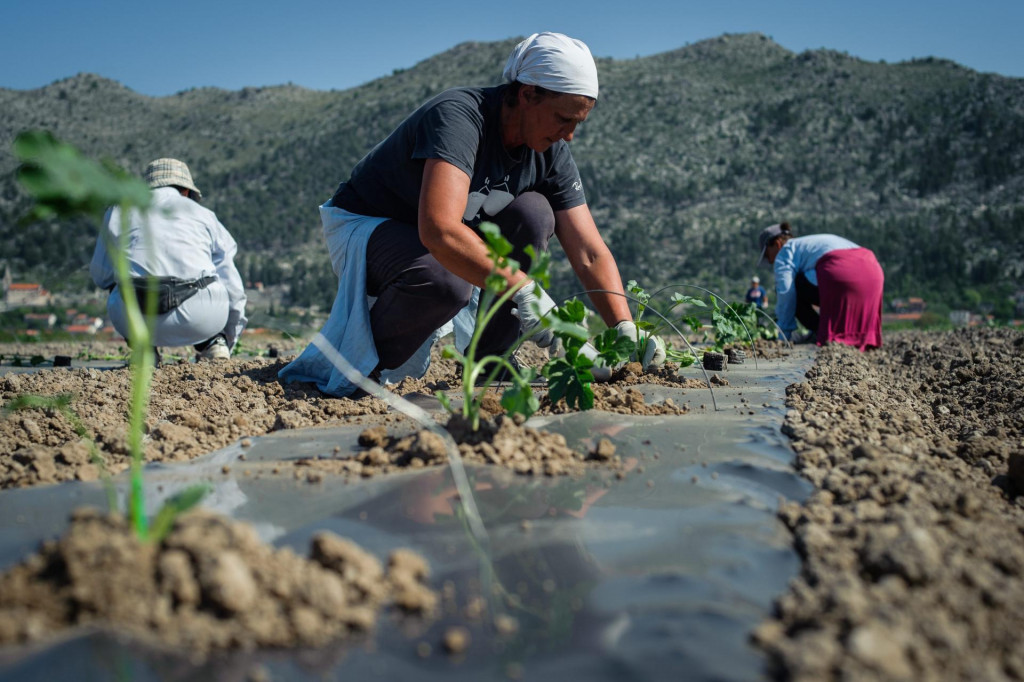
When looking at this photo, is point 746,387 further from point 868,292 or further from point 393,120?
point 393,120

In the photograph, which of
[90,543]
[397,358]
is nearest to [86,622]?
[90,543]

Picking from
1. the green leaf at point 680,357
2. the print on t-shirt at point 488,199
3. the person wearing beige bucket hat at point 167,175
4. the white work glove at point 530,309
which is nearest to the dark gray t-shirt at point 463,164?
the print on t-shirt at point 488,199

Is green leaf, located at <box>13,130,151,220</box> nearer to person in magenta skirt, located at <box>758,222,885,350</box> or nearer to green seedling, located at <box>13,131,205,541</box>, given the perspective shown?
green seedling, located at <box>13,131,205,541</box>

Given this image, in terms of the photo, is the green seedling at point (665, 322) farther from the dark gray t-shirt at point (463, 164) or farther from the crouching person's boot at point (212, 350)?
the crouching person's boot at point (212, 350)

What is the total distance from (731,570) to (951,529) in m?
0.42

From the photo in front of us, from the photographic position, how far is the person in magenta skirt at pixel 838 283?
566 cm

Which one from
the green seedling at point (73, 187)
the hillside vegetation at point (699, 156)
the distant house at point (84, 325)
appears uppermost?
the hillside vegetation at point (699, 156)

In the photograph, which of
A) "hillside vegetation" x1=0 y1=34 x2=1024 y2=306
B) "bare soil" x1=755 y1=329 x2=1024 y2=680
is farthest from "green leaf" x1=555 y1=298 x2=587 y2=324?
"hillside vegetation" x1=0 y1=34 x2=1024 y2=306

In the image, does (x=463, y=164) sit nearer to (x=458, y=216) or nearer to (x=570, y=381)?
(x=458, y=216)

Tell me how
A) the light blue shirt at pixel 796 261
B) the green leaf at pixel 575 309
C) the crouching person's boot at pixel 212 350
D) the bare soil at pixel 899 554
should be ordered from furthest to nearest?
1. the light blue shirt at pixel 796 261
2. the crouching person's boot at pixel 212 350
3. the green leaf at pixel 575 309
4. the bare soil at pixel 899 554

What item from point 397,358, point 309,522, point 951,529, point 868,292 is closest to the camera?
point 951,529

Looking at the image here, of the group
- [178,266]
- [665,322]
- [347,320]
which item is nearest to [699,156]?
[665,322]

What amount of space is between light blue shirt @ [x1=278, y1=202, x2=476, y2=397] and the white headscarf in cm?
89

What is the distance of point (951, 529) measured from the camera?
1.26 m
